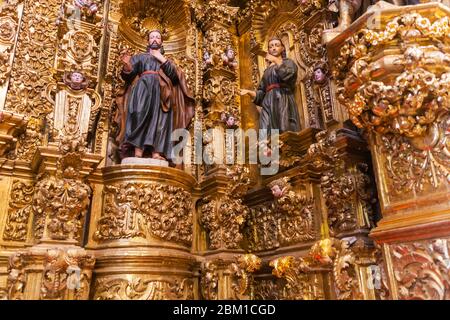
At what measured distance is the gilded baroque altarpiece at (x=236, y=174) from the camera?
3.12 m

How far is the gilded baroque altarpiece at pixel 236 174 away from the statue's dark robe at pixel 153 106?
0.28m

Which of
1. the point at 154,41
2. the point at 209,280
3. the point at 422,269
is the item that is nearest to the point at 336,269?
the point at 422,269

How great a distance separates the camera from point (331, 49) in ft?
12.2

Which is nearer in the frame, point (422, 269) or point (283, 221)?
point (422, 269)

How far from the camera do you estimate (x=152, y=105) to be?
4.82 m

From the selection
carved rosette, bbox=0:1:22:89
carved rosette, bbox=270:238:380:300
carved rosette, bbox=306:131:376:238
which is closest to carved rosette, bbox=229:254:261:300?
carved rosette, bbox=270:238:380:300

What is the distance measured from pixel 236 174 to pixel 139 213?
1315 mm

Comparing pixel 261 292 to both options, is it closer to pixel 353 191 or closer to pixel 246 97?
pixel 353 191

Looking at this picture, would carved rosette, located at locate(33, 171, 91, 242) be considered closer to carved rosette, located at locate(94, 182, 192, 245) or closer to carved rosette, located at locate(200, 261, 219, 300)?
carved rosette, located at locate(94, 182, 192, 245)

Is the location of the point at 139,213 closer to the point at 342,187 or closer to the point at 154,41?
the point at 342,187

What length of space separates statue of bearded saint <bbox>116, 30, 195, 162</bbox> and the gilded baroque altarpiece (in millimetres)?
256

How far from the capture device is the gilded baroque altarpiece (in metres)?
3.12

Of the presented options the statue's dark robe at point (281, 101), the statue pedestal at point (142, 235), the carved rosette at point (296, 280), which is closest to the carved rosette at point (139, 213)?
the statue pedestal at point (142, 235)
